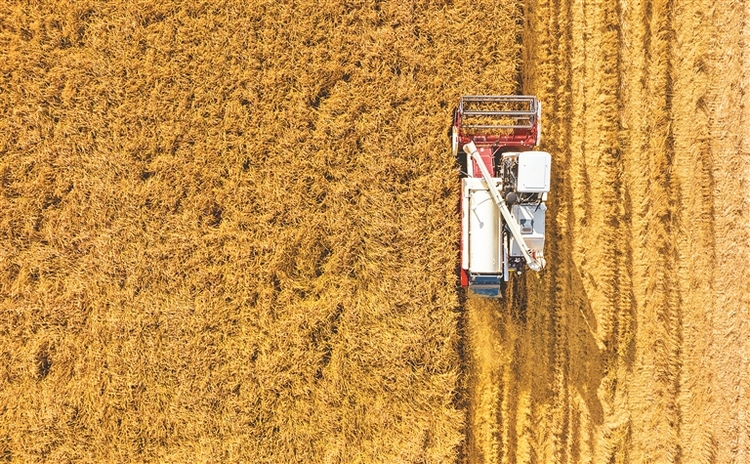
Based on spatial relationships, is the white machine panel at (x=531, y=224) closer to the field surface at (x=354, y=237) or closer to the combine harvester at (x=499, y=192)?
the combine harvester at (x=499, y=192)

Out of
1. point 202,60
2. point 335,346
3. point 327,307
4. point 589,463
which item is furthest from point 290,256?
point 589,463

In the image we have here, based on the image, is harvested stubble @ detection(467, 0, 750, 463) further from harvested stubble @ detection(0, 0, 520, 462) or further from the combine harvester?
harvested stubble @ detection(0, 0, 520, 462)

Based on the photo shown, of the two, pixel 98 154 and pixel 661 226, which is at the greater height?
pixel 98 154

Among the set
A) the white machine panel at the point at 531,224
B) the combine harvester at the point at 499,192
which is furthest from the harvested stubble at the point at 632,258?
the white machine panel at the point at 531,224

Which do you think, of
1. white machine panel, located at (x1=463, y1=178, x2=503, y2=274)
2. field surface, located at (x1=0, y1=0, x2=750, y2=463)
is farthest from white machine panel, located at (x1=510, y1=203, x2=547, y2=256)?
field surface, located at (x1=0, y1=0, x2=750, y2=463)

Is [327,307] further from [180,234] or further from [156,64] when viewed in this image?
[156,64]

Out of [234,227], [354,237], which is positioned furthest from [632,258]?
[234,227]
